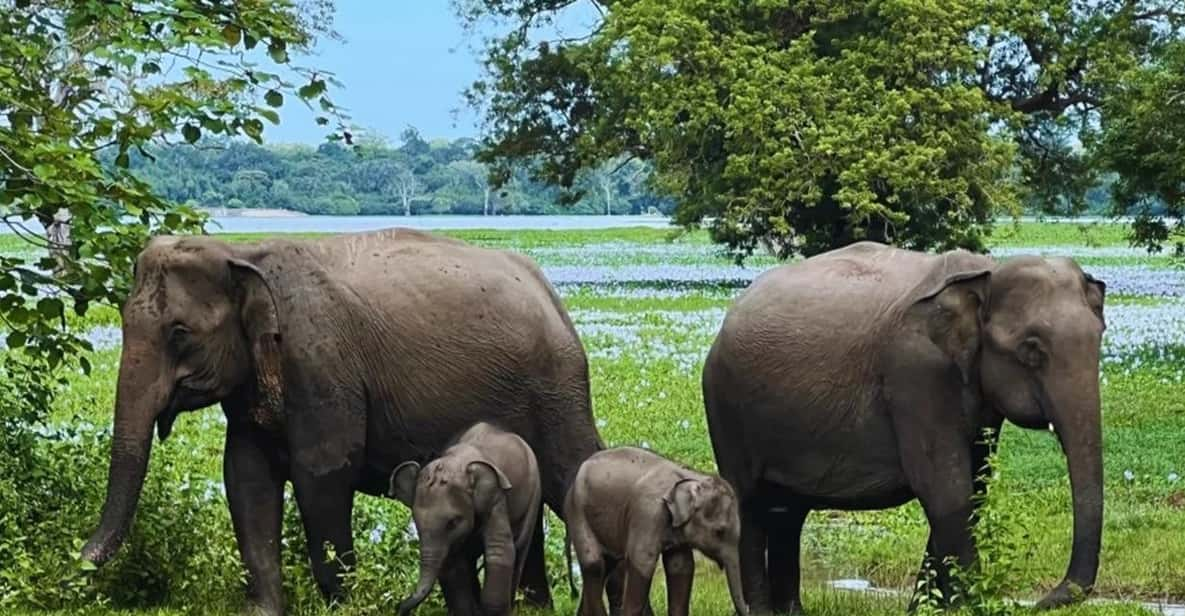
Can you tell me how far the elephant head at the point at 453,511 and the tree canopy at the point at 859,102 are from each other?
29403 mm

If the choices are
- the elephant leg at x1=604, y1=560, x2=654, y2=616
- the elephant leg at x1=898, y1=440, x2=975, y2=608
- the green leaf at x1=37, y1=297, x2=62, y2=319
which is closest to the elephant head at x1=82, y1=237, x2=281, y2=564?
the green leaf at x1=37, y1=297, x2=62, y2=319

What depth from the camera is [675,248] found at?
8175cm

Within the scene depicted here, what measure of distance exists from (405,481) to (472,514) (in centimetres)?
58

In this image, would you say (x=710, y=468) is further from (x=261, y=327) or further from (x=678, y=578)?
(x=678, y=578)

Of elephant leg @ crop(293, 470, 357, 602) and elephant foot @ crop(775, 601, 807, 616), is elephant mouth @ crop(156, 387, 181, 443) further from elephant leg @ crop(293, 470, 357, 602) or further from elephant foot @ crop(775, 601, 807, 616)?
elephant foot @ crop(775, 601, 807, 616)

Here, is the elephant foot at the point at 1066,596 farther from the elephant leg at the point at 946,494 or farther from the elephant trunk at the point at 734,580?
the elephant trunk at the point at 734,580

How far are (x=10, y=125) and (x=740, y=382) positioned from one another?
172 inches

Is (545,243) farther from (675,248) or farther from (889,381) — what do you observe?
(889,381)

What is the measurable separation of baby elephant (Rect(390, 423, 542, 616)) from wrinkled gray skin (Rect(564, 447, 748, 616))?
0.27m

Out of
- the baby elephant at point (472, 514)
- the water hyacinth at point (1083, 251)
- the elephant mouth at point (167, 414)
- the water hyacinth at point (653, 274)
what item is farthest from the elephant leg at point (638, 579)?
the water hyacinth at point (1083, 251)

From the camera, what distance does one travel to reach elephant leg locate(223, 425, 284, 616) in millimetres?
10766

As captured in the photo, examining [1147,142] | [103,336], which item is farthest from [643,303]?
[1147,142]

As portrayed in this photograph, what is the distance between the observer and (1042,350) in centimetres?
1008

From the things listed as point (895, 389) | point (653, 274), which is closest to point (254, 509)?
point (895, 389)
